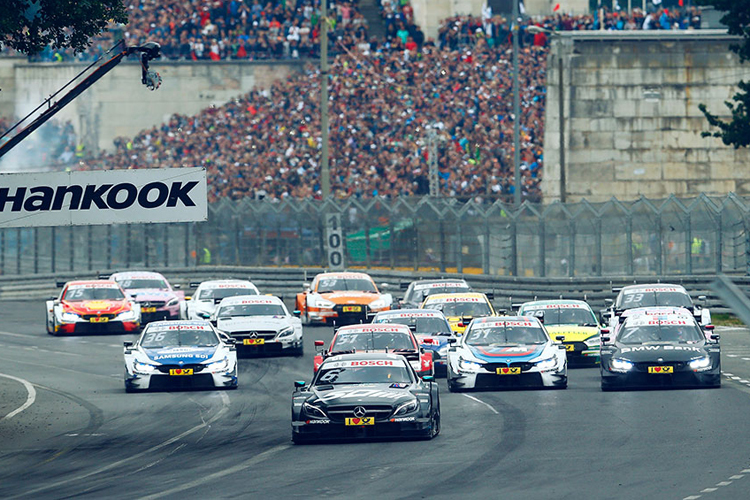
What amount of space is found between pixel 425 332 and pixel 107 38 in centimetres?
3268

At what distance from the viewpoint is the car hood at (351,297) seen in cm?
3594

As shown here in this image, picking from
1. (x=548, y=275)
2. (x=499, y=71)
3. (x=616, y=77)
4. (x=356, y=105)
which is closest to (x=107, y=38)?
(x=356, y=105)

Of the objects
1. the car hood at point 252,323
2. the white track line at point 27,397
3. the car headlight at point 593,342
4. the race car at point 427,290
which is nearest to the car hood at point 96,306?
Result: the car hood at point 252,323

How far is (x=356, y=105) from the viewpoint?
4878 centimetres

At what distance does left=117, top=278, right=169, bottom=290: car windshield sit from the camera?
128ft

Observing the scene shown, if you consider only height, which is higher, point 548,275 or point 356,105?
point 356,105

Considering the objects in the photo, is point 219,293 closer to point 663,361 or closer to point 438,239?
point 438,239

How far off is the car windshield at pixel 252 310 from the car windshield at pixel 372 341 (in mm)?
6320

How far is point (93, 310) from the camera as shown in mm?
35656

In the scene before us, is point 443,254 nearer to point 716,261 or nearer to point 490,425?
point 716,261

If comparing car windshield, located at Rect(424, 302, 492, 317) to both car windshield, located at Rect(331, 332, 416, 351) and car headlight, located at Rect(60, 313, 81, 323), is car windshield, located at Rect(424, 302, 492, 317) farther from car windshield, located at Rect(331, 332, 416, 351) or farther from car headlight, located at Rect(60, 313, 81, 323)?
car headlight, located at Rect(60, 313, 81, 323)

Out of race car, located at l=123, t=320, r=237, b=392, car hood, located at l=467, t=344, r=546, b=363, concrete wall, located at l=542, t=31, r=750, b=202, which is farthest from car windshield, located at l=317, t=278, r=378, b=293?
car hood, located at l=467, t=344, r=546, b=363

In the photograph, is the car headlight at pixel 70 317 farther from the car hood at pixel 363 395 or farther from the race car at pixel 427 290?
the car hood at pixel 363 395

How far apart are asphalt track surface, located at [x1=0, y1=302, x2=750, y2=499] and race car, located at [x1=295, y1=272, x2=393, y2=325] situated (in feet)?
29.5
